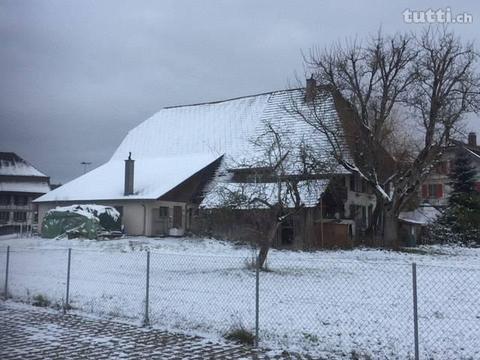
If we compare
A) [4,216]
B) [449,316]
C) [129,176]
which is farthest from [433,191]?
[449,316]

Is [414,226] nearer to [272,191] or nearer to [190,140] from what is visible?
[190,140]

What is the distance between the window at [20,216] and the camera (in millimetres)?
54963

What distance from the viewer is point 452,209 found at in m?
36.6

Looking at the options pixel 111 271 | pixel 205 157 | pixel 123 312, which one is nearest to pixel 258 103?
pixel 205 157

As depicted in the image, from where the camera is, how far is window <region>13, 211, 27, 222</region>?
55.0 meters

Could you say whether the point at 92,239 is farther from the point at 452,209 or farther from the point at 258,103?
the point at 452,209

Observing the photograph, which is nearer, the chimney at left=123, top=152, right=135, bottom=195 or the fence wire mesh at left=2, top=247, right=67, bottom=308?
the fence wire mesh at left=2, top=247, right=67, bottom=308

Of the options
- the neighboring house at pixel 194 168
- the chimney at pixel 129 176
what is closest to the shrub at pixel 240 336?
the neighboring house at pixel 194 168

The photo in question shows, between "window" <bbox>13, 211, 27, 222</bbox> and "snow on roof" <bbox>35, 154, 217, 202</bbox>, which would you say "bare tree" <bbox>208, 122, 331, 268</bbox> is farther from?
"window" <bbox>13, 211, 27, 222</bbox>

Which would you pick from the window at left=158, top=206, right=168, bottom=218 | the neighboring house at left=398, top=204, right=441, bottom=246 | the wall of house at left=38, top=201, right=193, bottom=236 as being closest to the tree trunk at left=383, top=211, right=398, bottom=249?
the neighboring house at left=398, top=204, right=441, bottom=246

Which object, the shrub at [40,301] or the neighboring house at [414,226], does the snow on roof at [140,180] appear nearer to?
the neighboring house at [414,226]

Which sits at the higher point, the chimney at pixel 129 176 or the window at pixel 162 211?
the chimney at pixel 129 176

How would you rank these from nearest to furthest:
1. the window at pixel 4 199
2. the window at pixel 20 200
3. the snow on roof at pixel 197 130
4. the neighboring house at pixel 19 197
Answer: the snow on roof at pixel 197 130, the neighboring house at pixel 19 197, the window at pixel 4 199, the window at pixel 20 200

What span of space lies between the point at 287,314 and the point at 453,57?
24640 mm
